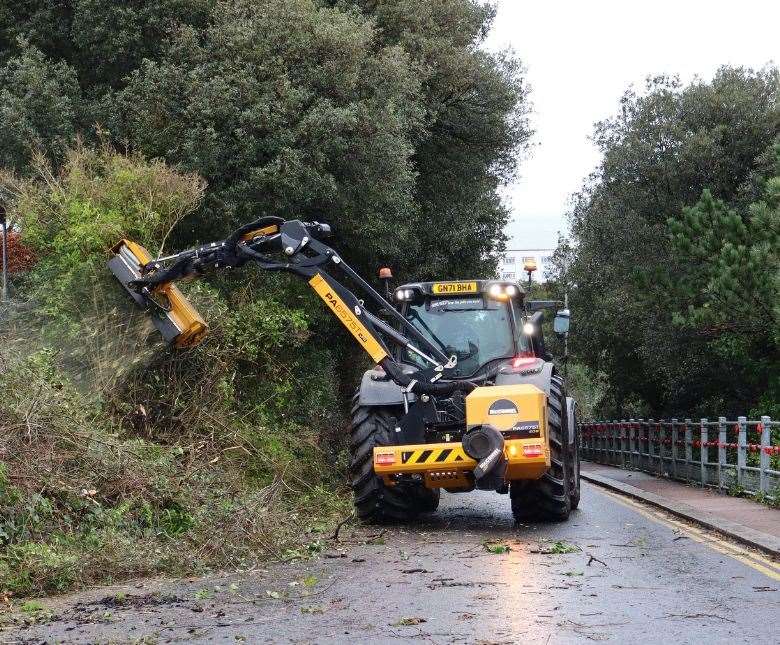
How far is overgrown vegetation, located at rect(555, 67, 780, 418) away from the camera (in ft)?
79.2

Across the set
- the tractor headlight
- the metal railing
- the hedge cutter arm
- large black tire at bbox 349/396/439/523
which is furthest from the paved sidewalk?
the tractor headlight

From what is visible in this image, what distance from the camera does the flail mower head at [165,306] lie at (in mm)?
13961

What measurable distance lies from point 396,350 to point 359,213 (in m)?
8.82

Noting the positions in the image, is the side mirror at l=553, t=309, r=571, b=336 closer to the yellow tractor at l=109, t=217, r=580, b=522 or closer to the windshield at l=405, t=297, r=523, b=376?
the yellow tractor at l=109, t=217, r=580, b=522

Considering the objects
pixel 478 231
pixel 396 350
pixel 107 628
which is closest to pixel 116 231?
pixel 396 350

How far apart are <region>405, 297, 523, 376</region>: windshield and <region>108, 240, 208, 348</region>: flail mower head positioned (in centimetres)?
272

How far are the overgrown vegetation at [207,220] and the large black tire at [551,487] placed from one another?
2452mm

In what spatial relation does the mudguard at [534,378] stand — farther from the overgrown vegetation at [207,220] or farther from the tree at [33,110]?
the tree at [33,110]

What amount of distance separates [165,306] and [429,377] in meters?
3.32

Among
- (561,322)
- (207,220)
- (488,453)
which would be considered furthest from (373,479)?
(207,220)

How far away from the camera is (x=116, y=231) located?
16344 millimetres

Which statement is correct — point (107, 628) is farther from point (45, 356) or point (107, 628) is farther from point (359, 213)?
point (359, 213)

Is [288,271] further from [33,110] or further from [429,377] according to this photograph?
[33,110]

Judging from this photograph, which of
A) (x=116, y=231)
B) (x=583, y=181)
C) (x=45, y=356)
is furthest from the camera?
(x=583, y=181)
